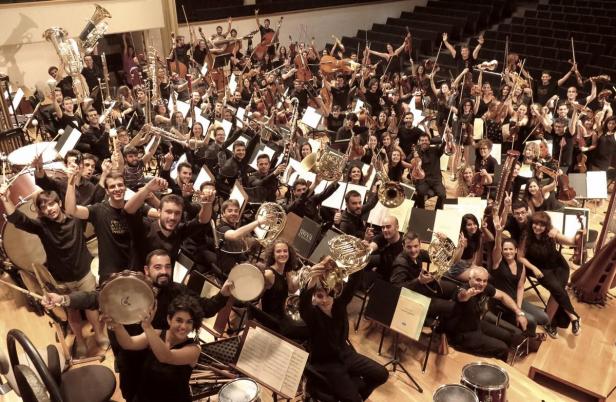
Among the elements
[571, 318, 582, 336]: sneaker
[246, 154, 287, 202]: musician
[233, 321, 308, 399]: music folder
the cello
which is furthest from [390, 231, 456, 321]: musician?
the cello

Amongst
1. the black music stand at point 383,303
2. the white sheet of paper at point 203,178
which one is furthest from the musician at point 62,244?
the black music stand at point 383,303

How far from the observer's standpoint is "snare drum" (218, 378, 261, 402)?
3072 mm

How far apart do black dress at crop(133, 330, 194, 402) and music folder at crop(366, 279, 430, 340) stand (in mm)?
1663

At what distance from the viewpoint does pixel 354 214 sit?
5547 millimetres

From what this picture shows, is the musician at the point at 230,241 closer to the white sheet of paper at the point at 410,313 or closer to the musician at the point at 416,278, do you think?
the musician at the point at 416,278

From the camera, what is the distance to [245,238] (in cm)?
500

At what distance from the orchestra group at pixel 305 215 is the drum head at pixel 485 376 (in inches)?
30.4

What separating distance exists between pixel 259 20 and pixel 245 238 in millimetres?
12556

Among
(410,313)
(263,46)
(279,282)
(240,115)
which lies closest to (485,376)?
(410,313)

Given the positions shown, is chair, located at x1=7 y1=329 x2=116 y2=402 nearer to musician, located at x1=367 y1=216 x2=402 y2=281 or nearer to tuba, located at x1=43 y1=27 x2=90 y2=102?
musician, located at x1=367 y1=216 x2=402 y2=281

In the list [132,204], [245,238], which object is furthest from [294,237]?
[132,204]

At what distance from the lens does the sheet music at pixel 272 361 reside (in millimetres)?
3311

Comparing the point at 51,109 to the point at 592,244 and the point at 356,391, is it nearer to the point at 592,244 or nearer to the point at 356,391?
the point at 356,391

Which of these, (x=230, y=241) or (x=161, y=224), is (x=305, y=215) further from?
(x=161, y=224)
